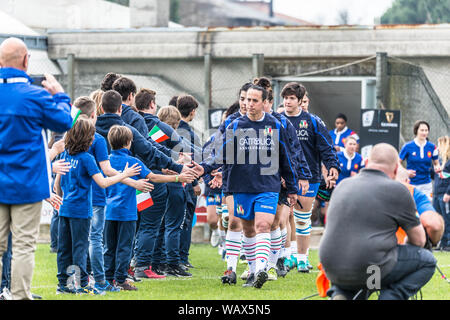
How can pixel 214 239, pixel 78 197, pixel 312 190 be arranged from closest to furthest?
pixel 78 197
pixel 312 190
pixel 214 239

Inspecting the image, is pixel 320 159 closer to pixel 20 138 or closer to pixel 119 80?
pixel 119 80

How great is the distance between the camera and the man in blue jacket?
6129mm

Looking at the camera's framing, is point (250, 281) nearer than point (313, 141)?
Yes

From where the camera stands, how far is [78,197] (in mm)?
7523

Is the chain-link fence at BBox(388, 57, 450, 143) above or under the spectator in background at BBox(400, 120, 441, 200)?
above

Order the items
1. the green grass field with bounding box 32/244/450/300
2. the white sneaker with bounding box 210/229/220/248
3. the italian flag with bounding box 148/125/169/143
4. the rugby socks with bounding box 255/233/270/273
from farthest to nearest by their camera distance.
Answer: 1. the white sneaker with bounding box 210/229/220/248
2. the italian flag with bounding box 148/125/169/143
3. the rugby socks with bounding box 255/233/270/273
4. the green grass field with bounding box 32/244/450/300

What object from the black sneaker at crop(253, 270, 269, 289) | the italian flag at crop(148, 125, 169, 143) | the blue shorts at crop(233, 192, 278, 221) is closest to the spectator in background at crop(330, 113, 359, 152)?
the italian flag at crop(148, 125, 169, 143)

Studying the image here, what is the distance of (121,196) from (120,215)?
0.19 metres

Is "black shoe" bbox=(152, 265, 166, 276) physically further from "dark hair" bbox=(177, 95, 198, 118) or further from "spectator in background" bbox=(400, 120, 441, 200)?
"spectator in background" bbox=(400, 120, 441, 200)

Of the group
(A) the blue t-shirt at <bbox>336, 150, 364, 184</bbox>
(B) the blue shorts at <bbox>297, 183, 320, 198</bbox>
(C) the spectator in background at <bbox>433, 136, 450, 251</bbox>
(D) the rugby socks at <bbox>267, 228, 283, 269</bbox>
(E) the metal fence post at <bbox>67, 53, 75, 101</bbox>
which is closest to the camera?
(D) the rugby socks at <bbox>267, 228, 283, 269</bbox>

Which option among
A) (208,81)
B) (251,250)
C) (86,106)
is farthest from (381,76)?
(86,106)

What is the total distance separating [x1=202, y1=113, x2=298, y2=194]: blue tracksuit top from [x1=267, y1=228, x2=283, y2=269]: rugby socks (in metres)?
1.06

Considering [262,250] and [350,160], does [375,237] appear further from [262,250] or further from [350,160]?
[350,160]
